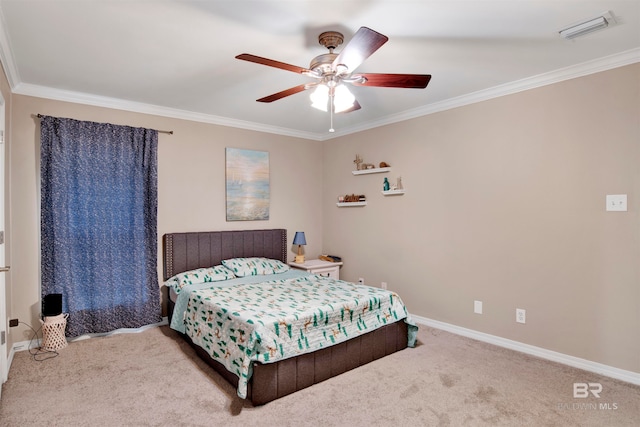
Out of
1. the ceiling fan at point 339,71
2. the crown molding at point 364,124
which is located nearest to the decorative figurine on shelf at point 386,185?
the crown molding at point 364,124

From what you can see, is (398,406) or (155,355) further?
(155,355)

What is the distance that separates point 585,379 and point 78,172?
472 cm

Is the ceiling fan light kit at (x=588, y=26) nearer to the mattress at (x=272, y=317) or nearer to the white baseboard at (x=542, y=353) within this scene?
the mattress at (x=272, y=317)

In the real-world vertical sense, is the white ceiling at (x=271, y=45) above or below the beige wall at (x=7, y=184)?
above

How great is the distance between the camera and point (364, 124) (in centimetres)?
461

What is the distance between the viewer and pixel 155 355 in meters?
3.12

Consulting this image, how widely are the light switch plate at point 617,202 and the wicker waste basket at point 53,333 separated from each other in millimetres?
4734

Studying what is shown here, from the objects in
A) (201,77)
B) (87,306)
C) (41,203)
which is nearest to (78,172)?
(41,203)

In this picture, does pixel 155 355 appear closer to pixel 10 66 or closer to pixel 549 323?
pixel 10 66

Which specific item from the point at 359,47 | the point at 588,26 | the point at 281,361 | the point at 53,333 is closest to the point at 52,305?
the point at 53,333

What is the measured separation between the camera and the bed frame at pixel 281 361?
2.38m

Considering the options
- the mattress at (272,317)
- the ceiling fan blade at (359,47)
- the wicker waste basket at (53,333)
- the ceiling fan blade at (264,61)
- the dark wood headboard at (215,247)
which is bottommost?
the wicker waste basket at (53,333)

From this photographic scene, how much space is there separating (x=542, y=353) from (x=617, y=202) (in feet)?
4.60

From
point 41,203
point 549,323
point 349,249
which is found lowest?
point 549,323
